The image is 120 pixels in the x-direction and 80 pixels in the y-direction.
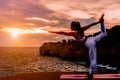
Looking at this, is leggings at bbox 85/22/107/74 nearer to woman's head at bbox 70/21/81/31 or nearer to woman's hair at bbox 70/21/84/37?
woman's hair at bbox 70/21/84/37

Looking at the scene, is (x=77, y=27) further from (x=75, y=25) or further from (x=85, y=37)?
(x=85, y=37)

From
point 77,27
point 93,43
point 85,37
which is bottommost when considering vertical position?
point 93,43

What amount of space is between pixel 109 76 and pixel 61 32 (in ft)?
17.7

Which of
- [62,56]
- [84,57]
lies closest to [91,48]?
[84,57]

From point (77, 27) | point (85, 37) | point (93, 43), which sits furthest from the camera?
point (85, 37)

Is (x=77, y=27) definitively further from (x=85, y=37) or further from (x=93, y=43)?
(x=93, y=43)

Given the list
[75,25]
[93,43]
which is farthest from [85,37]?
[75,25]

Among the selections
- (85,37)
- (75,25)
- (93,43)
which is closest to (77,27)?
(75,25)

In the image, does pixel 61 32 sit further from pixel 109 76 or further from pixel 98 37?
pixel 109 76

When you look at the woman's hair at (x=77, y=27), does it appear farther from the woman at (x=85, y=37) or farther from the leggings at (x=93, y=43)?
the leggings at (x=93, y=43)

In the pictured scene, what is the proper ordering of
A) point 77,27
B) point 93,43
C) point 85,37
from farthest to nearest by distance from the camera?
1. point 85,37
2. point 93,43
3. point 77,27

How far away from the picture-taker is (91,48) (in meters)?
17.0

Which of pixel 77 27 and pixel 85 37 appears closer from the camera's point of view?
pixel 77 27

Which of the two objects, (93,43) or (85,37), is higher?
(85,37)
